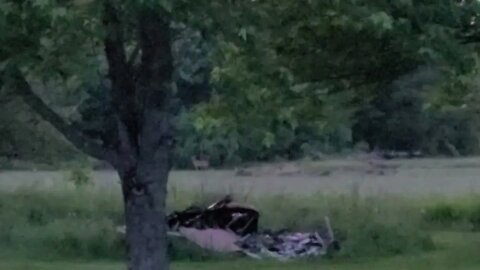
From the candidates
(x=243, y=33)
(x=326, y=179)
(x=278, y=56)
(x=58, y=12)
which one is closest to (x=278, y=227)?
(x=278, y=56)

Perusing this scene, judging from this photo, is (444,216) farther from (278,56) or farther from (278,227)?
(278,56)

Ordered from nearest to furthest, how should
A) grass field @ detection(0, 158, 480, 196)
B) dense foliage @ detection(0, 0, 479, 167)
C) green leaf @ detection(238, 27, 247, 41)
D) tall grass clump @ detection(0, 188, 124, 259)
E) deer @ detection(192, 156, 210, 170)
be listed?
green leaf @ detection(238, 27, 247, 41) → dense foliage @ detection(0, 0, 479, 167) → tall grass clump @ detection(0, 188, 124, 259) → grass field @ detection(0, 158, 480, 196) → deer @ detection(192, 156, 210, 170)

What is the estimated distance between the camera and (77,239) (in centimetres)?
2189

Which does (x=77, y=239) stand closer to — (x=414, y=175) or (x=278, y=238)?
(x=278, y=238)

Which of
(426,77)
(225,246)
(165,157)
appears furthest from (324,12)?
(426,77)

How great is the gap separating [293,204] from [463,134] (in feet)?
57.0

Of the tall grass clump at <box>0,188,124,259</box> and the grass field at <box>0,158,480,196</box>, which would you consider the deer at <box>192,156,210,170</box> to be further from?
the tall grass clump at <box>0,188,124,259</box>

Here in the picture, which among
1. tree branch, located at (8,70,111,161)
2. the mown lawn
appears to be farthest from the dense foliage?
the mown lawn

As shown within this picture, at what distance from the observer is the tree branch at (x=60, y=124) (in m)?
11.3

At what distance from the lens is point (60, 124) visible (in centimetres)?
1159

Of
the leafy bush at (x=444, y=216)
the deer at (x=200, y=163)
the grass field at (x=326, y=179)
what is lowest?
the leafy bush at (x=444, y=216)

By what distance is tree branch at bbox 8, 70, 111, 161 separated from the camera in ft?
37.0

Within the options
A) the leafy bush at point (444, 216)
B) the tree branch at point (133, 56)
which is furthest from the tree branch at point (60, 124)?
the leafy bush at point (444, 216)

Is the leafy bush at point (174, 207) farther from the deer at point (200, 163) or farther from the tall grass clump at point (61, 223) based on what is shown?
the deer at point (200, 163)
